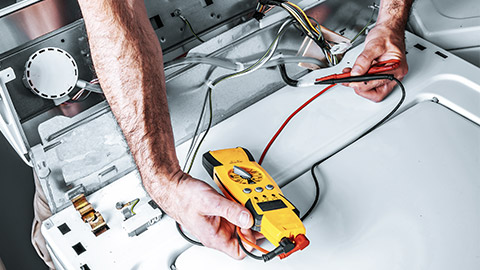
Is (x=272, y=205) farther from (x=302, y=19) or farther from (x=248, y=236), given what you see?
(x=302, y=19)

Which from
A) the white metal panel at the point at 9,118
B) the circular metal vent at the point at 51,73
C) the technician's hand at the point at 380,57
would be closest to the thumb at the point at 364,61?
the technician's hand at the point at 380,57

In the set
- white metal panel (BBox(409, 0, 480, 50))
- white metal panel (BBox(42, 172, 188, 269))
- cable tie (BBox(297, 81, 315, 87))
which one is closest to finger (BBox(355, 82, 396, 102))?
cable tie (BBox(297, 81, 315, 87))

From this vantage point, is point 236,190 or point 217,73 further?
point 217,73

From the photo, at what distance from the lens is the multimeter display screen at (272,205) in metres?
0.90

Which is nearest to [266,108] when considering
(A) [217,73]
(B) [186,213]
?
(A) [217,73]

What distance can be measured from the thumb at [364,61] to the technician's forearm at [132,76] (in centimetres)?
45

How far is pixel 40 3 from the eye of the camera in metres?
1.04

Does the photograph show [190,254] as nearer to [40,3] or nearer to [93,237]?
[93,237]

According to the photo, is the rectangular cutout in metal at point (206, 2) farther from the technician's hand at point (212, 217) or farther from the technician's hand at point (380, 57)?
the technician's hand at point (212, 217)

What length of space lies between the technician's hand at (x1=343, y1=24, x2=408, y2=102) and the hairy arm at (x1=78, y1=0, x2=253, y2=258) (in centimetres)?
46

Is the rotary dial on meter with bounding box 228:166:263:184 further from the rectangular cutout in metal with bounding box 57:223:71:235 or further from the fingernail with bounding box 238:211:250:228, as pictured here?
the rectangular cutout in metal with bounding box 57:223:71:235

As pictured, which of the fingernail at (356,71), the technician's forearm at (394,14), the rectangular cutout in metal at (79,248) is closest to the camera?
the rectangular cutout in metal at (79,248)

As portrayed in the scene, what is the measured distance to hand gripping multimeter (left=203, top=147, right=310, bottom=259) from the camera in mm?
863

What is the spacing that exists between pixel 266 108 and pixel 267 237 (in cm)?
42
